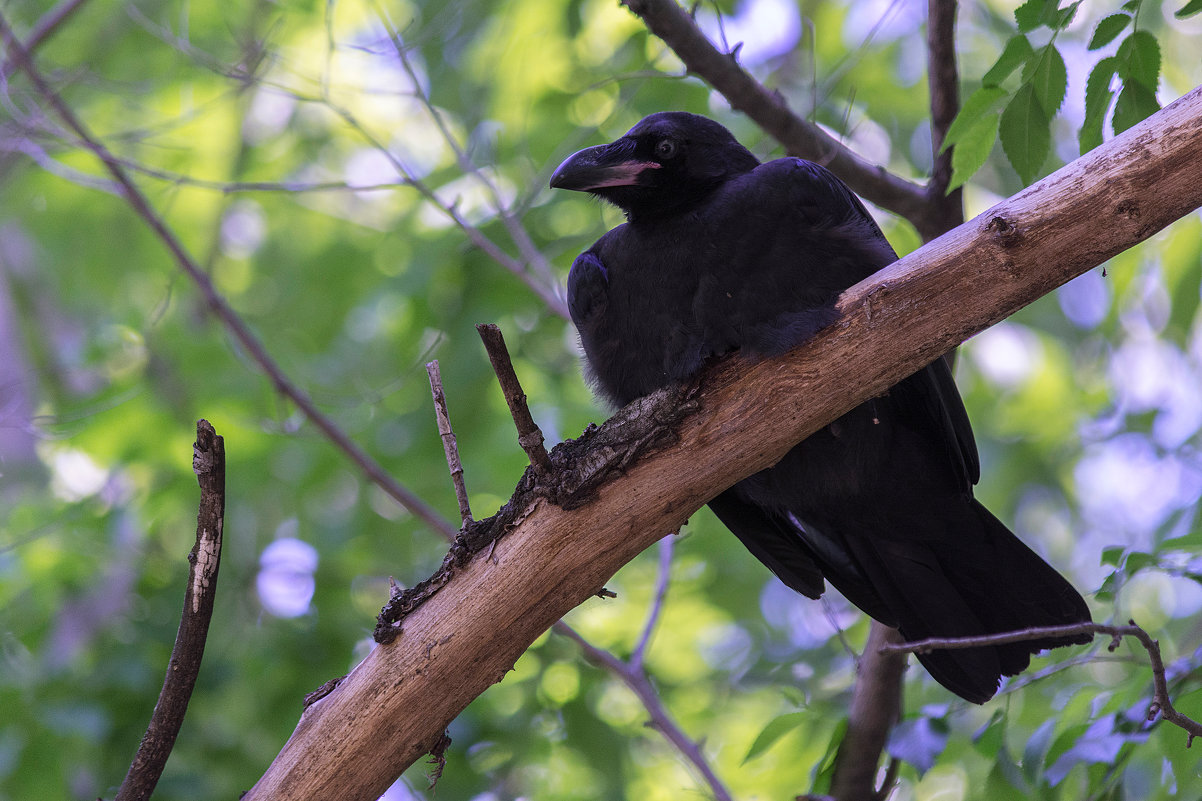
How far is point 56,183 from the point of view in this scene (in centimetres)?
557

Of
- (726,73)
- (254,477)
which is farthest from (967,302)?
(254,477)

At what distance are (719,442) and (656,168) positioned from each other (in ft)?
3.31

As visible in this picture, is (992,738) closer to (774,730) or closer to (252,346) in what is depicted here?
(774,730)

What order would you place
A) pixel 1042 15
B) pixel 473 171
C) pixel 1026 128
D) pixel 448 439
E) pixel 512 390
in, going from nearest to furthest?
pixel 512 390, pixel 448 439, pixel 1042 15, pixel 1026 128, pixel 473 171

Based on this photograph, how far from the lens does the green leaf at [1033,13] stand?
2203 millimetres

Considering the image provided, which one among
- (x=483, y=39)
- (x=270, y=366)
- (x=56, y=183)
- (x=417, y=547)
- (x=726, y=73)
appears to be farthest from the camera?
(x=56, y=183)

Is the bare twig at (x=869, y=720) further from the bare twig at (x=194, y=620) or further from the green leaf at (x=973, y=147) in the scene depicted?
the bare twig at (x=194, y=620)

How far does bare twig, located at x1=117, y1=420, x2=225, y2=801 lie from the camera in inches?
72.6

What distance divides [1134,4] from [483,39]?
3322mm

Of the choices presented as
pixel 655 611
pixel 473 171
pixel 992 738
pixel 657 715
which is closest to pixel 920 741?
pixel 992 738

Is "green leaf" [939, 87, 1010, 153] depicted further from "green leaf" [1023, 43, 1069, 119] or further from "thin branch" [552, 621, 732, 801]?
"thin branch" [552, 621, 732, 801]

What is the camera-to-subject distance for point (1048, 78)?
91.1 inches

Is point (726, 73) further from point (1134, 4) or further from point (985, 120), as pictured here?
point (1134, 4)

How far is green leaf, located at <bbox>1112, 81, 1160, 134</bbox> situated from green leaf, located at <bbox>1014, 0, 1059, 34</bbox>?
0.27 metres
